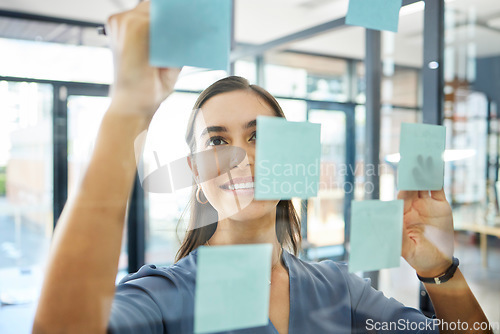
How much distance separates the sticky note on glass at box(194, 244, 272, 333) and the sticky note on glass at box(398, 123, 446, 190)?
12.1 inches

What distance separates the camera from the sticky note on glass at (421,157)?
0.62 metres

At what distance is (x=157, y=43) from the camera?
1.35 ft

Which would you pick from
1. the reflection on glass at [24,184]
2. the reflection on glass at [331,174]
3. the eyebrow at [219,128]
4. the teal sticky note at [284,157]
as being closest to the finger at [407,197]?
the reflection on glass at [331,174]

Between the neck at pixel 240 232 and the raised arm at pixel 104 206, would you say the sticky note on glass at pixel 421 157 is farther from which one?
the raised arm at pixel 104 206

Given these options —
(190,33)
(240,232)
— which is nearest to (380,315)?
(240,232)

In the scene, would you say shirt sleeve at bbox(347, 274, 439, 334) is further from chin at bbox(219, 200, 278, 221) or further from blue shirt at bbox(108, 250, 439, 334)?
chin at bbox(219, 200, 278, 221)

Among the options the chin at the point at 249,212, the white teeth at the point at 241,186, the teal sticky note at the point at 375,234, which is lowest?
the teal sticky note at the point at 375,234

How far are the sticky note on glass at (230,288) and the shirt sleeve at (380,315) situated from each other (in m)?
0.24

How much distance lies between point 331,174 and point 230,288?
0.27 metres

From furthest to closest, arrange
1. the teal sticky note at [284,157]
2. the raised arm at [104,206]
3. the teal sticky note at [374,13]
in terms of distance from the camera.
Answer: the teal sticky note at [374,13] → the teal sticky note at [284,157] → the raised arm at [104,206]

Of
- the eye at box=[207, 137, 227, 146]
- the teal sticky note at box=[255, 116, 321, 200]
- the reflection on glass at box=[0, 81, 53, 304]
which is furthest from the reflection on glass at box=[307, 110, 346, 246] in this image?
the reflection on glass at box=[0, 81, 53, 304]

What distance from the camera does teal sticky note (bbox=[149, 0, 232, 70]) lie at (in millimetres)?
411

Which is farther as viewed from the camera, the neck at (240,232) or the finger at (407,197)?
the finger at (407,197)

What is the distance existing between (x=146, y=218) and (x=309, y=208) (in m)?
0.27
